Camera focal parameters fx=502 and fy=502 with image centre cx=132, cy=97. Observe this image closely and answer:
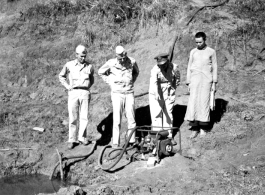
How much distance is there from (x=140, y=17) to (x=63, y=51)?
2578 millimetres

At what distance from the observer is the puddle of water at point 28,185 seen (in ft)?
30.2

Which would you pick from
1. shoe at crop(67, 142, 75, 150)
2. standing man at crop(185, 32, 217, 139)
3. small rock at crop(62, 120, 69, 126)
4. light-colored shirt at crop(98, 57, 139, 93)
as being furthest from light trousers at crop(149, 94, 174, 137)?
small rock at crop(62, 120, 69, 126)

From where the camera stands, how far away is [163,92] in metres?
9.98

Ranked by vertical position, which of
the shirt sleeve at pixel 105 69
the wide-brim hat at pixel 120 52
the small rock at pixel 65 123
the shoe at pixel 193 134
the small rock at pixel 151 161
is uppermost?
the wide-brim hat at pixel 120 52

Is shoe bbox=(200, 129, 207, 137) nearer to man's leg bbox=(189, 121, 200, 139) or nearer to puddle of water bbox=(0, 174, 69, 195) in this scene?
man's leg bbox=(189, 121, 200, 139)

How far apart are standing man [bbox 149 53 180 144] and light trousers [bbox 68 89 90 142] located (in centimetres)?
133

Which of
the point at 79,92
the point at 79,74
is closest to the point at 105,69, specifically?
the point at 79,74

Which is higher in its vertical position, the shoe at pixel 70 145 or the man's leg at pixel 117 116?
the man's leg at pixel 117 116

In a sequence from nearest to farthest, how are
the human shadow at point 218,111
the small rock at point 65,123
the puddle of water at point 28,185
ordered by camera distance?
the puddle of water at point 28,185 < the human shadow at point 218,111 < the small rock at point 65,123

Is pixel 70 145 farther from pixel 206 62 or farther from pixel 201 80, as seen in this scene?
pixel 206 62

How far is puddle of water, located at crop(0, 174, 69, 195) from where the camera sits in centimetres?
920

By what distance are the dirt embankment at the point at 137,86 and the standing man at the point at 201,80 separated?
54cm

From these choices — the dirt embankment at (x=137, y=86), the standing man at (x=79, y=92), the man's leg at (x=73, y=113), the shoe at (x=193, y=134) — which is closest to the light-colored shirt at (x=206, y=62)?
the shoe at (x=193, y=134)

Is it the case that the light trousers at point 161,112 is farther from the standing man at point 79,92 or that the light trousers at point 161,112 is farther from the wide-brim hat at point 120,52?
the standing man at point 79,92
